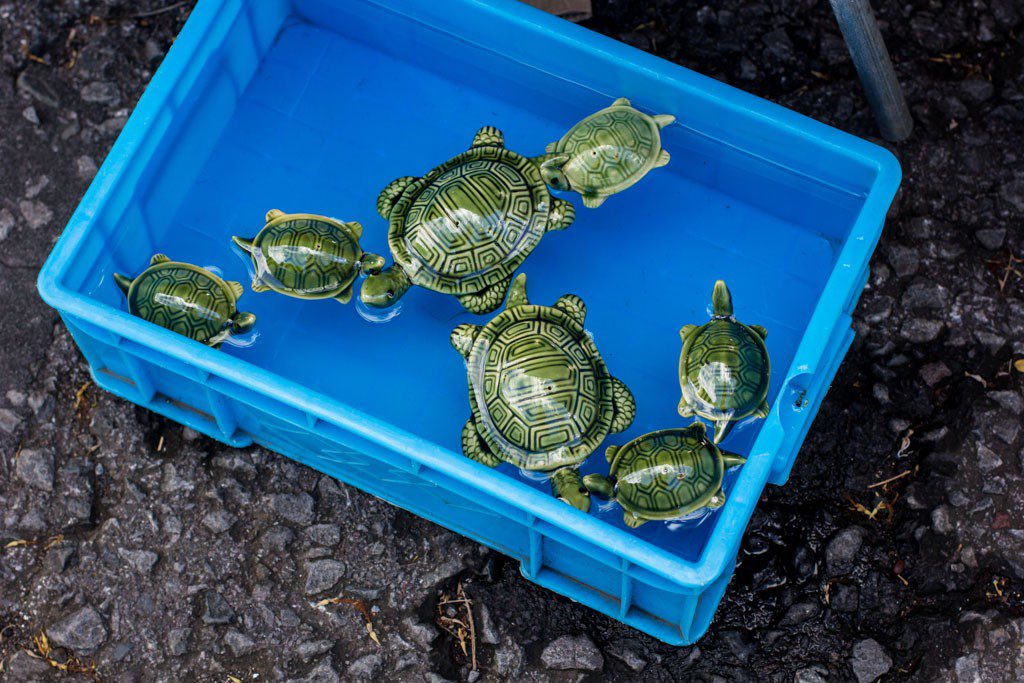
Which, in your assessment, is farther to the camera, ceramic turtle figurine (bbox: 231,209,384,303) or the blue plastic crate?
ceramic turtle figurine (bbox: 231,209,384,303)

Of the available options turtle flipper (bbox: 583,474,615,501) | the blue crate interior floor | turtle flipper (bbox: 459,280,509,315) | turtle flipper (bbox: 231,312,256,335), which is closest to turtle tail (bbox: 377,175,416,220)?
the blue crate interior floor

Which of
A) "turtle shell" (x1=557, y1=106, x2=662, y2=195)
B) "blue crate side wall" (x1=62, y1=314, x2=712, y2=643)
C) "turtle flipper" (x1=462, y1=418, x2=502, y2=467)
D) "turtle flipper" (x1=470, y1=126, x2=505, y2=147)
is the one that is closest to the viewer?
"blue crate side wall" (x1=62, y1=314, x2=712, y2=643)

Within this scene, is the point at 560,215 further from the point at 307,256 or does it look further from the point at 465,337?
the point at 307,256

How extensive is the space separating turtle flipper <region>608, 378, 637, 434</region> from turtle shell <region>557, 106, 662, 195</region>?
1.40 ft

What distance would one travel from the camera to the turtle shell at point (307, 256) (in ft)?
8.55

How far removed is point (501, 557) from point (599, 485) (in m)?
0.34

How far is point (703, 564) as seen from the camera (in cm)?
225

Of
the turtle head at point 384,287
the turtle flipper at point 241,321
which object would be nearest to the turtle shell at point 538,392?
the turtle head at point 384,287

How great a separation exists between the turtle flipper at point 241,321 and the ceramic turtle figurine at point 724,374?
2.91ft

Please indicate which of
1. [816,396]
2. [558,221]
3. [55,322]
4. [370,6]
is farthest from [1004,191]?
[55,322]

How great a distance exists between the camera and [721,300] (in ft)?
8.66

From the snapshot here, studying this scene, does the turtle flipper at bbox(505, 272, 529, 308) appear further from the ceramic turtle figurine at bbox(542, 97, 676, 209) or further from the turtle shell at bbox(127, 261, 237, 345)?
the turtle shell at bbox(127, 261, 237, 345)

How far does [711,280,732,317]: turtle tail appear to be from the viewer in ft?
8.65

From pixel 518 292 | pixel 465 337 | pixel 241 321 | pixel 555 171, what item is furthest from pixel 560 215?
pixel 241 321
